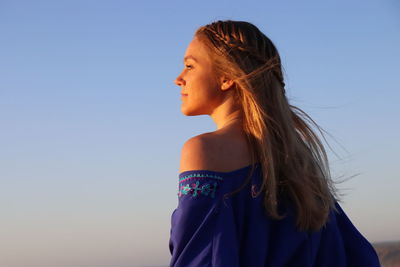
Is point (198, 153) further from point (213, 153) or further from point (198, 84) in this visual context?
point (198, 84)

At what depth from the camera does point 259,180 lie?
2.86 meters

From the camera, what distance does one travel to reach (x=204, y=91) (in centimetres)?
322

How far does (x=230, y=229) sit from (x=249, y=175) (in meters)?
0.27

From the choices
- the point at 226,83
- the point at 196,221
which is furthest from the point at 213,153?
the point at 226,83

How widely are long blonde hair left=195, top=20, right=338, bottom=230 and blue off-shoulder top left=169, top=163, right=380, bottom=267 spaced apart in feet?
0.19

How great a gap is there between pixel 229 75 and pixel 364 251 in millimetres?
1089

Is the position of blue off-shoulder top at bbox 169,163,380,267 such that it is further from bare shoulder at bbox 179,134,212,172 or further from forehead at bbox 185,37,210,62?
forehead at bbox 185,37,210,62

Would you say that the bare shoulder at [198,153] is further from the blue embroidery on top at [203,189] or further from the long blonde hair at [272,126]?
the long blonde hair at [272,126]

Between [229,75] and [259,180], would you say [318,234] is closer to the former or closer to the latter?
[259,180]

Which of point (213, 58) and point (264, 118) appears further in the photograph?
point (213, 58)

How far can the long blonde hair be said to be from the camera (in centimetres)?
289

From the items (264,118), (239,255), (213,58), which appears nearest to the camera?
(239,255)

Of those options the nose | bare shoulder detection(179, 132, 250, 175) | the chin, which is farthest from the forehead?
bare shoulder detection(179, 132, 250, 175)

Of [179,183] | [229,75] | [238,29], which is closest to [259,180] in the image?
[179,183]
